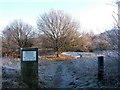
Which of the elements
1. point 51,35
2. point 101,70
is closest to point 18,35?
point 51,35

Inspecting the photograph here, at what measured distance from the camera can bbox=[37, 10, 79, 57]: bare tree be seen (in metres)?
35.6

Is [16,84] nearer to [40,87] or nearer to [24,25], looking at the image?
[40,87]

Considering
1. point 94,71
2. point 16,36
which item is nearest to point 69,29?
point 16,36

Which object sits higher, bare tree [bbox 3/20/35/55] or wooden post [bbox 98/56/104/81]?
bare tree [bbox 3/20/35/55]

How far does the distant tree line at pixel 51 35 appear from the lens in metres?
35.3

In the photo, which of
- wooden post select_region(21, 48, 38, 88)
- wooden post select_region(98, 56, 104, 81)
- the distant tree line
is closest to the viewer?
wooden post select_region(21, 48, 38, 88)

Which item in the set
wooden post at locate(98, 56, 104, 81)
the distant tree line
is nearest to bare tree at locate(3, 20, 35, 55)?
the distant tree line

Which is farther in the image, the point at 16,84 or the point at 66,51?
the point at 66,51

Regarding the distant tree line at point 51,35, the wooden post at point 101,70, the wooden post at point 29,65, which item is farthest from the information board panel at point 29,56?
the distant tree line at point 51,35

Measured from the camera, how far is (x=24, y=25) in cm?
3778

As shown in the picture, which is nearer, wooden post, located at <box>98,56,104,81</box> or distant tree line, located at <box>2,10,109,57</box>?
wooden post, located at <box>98,56,104,81</box>

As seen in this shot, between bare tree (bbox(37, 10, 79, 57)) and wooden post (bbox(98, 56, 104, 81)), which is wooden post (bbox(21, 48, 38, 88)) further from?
bare tree (bbox(37, 10, 79, 57))

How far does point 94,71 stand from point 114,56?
102 inches

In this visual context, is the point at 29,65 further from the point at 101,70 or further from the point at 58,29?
the point at 58,29
